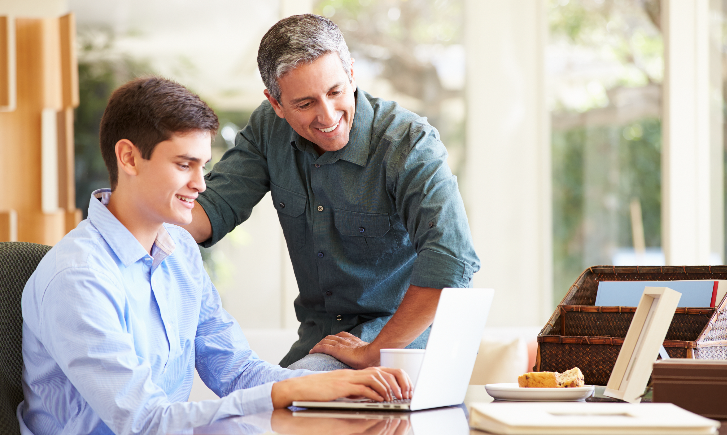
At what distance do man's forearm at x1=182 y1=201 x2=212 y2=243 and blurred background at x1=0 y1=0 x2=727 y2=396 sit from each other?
189 centimetres

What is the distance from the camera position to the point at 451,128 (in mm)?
3986

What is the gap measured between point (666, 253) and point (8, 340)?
346cm

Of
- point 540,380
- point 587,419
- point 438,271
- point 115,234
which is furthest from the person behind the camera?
point 438,271

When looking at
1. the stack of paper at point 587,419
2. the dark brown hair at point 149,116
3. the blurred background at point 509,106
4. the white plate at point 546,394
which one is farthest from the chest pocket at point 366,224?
the blurred background at point 509,106

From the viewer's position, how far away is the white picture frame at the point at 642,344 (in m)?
1.12

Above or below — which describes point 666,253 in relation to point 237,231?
below

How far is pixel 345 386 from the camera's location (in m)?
1.09

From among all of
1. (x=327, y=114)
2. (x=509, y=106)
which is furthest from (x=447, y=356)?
(x=509, y=106)

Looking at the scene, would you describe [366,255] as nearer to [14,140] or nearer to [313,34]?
[313,34]

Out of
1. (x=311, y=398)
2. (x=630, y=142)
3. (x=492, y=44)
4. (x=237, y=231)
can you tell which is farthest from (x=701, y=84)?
(x=311, y=398)

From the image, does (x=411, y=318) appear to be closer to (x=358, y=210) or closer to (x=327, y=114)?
(x=358, y=210)

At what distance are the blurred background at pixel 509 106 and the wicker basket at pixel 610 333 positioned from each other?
248cm

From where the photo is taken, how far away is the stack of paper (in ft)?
2.40

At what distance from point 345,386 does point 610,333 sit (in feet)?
1.64
